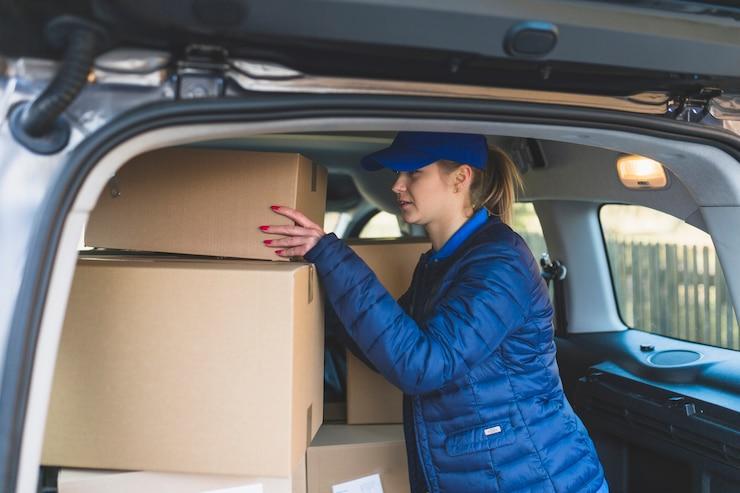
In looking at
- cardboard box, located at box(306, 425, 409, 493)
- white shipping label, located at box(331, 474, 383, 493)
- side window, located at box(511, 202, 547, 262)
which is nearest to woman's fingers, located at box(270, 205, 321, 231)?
cardboard box, located at box(306, 425, 409, 493)

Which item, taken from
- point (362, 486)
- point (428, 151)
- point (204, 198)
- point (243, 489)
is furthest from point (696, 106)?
point (362, 486)

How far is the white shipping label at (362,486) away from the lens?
72.2 inches

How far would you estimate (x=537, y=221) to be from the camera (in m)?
3.00

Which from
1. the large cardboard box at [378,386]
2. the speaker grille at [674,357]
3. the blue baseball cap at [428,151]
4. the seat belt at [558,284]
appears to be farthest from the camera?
the seat belt at [558,284]

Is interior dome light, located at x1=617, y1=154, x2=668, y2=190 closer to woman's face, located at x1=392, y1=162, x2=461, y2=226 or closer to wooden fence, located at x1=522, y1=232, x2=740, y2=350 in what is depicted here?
wooden fence, located at x1=522, y1=232, x2=740, y2=350

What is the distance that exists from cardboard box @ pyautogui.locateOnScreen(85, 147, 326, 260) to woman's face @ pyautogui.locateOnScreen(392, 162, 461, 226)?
31 centimetres

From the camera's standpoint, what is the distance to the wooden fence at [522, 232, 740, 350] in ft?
7.79

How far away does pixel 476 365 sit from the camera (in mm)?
1576

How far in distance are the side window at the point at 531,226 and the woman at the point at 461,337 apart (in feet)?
4.17

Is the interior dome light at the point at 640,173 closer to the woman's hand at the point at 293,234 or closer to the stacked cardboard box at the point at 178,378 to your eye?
the woman's hand at the point at 293,234

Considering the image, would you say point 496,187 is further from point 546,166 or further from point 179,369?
point 179,369

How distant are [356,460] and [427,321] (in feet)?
1.79

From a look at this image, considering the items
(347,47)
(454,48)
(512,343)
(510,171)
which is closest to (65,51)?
(347,47)

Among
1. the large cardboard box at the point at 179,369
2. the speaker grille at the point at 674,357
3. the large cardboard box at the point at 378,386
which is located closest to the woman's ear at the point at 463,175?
the large cardboard box at the point at 378,386
